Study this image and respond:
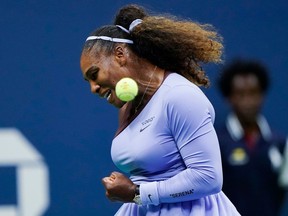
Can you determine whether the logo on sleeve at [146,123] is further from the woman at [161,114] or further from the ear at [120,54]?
the ear at [120,54]

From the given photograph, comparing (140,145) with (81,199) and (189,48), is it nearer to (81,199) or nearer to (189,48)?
(189,48)

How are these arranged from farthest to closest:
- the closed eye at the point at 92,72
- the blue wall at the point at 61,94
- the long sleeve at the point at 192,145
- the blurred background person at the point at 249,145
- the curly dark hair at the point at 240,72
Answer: the blue wall at the point at 61,94 < the curly dark hair at the point at 240,72 < the blurred background person at the point at 249,145 < the closed eye at the point at 92,72 < the long sleeve at the point at 192,145

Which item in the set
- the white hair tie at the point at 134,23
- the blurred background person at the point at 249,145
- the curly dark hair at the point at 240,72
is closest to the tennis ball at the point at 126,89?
the white hair tie at the point at 134,23

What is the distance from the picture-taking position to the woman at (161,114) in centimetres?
266

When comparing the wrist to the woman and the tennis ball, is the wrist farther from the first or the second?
the tennis ball

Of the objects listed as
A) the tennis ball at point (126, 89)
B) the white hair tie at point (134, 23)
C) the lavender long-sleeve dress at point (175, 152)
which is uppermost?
the white hair tie at point (134, 23)

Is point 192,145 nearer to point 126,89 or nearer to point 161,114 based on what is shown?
point 161,114

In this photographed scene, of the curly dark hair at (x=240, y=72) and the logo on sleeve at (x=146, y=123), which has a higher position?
the logo on sleeve at (x=146, y=123)

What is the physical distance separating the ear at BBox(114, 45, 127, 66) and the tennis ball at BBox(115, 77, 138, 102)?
0.27ft

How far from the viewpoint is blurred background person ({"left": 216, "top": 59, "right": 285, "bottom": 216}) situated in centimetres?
414

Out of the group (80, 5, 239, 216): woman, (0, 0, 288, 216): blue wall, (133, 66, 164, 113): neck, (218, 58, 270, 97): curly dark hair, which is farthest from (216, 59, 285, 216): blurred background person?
(133, 66, 164, 113): neck

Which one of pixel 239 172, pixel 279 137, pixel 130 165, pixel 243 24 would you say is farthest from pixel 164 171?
pixel 243 24

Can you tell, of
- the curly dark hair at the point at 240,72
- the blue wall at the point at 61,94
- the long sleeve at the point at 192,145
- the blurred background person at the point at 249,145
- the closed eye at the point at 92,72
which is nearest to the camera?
the long sleeve at the point at 192,145

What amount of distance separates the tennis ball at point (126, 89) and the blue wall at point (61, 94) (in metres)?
1.87
